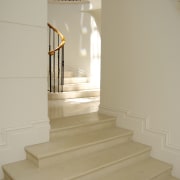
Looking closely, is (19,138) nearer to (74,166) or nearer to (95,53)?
(74,166)

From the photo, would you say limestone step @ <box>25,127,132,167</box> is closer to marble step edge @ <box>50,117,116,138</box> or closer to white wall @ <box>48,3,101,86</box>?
marble step edge @ <box>50,117,116,138</box>

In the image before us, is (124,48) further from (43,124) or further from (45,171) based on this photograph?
(45,171)

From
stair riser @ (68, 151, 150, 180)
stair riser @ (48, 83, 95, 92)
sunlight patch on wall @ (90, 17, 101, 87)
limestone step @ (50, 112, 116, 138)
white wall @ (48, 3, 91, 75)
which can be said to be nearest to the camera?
stair riser @ (68, 151, 150, 180)

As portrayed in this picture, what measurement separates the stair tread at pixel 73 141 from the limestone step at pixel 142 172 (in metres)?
0.43

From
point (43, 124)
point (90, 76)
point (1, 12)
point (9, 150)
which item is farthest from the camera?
point (90, 76)

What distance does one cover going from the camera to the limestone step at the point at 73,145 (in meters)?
2.57

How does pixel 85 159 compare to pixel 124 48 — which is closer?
pixel 85 159

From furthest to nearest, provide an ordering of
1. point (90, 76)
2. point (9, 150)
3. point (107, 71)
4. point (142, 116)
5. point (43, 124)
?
point (90, 76) < point (107, 71) < point (142, 116) < point (43, 124) < point (9, 150)

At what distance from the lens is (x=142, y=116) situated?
337 centimetres

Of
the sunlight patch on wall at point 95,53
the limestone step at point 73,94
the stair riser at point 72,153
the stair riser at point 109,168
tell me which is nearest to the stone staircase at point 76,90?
the limestone step at point 73,94

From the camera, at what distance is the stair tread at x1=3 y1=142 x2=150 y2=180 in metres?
2.35

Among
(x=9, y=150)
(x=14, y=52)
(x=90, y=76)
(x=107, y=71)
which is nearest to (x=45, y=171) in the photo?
(x=9, y=150)

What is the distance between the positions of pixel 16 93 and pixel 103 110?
1749 mm

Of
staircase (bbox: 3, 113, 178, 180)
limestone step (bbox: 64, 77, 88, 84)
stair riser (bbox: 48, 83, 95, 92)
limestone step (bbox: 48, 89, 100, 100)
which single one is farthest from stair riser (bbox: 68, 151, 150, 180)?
limestone step (bbox: 64, 77, 88, 84)
